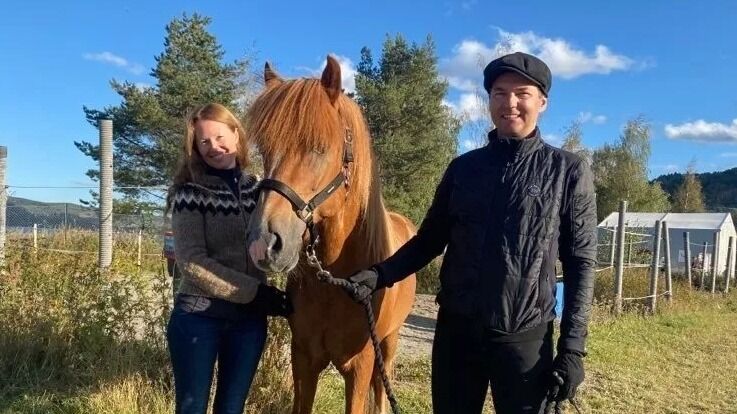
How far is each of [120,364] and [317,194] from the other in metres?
2.73

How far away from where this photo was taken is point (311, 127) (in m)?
2.17

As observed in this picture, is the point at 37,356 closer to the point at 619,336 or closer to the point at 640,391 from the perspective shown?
the point at 640,391

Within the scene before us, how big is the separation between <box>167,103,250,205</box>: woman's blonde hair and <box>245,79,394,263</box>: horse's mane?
0.16 metres

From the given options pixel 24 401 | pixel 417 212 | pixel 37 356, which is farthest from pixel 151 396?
pixel 417 212

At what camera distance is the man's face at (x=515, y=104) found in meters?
2.00

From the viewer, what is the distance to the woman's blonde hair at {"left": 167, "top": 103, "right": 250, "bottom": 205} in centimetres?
242

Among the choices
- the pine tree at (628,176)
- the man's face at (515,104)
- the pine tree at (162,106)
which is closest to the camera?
the man's face at (515,104)

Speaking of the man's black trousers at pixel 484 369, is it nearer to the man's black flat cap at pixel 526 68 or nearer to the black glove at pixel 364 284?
the black glove at pixel 364 284

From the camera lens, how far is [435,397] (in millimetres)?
2252

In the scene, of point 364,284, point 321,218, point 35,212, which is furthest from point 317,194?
point 35,212

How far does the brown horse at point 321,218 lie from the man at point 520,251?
51 centimetres

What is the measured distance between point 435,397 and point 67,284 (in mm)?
3658

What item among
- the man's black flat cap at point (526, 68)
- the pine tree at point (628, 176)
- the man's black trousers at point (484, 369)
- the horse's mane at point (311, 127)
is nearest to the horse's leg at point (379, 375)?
the horse's mane at point (311, 127)

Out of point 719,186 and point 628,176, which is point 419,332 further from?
point 719,186
